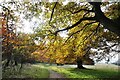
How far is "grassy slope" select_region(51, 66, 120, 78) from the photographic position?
4.09 m

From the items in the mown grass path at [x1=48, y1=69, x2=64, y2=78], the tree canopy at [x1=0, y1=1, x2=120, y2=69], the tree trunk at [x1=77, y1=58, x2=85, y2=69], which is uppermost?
the tree canopy at [x1=0, y1=1, x2=120, y2=69]

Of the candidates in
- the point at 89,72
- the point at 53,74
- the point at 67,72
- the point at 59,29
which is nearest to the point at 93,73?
the point at 89,72

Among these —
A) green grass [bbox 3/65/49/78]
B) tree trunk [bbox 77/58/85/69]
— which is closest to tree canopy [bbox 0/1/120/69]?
tree trunk [bbox 77/58/85/69]

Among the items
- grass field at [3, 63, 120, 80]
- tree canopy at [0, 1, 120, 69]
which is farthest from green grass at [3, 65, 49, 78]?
tree canopy at [0, 1, 120, 69]

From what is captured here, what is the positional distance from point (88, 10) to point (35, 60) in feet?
3.79

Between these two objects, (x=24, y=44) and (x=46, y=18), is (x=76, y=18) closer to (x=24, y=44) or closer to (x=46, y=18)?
(x=46, y=18)

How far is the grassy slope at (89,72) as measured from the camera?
13.4 ft

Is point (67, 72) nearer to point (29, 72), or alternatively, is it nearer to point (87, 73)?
point (87, 73)

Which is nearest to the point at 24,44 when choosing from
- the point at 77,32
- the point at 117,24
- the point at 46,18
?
the point at 46,18

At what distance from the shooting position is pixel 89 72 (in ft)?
13.4

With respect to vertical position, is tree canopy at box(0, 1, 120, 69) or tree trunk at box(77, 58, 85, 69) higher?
tree canopy at box(0, 1, 120, 69)

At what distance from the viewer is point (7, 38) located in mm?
4023

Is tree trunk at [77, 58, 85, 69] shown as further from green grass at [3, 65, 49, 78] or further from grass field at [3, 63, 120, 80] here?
green grass at [3, 65, 49, 78]

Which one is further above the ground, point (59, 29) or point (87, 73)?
point (59, 29)
